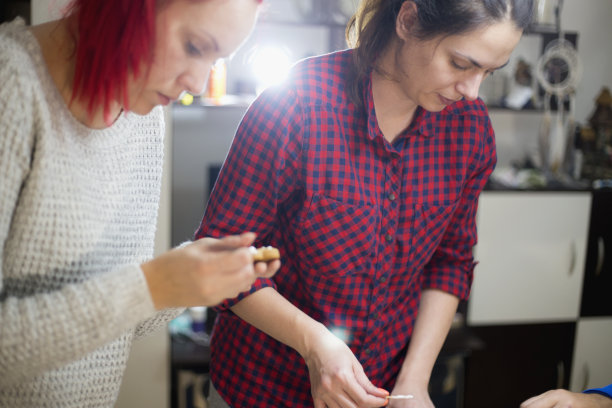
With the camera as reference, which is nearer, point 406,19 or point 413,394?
point 406,19

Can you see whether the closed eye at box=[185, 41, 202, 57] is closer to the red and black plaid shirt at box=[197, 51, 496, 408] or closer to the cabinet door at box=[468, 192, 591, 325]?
the red and black plaid shirt at box=[197, 51, 496, 408]

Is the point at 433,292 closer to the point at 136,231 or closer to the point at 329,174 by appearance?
the point at 329,174

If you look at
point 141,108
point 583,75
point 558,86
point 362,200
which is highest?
point 583,75

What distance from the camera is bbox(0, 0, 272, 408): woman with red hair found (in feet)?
2.42

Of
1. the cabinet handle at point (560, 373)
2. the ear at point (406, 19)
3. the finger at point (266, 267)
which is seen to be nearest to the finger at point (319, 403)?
the finger at point (266, 267)

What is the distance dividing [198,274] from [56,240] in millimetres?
225

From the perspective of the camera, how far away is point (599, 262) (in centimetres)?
276

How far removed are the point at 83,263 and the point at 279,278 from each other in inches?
16.8

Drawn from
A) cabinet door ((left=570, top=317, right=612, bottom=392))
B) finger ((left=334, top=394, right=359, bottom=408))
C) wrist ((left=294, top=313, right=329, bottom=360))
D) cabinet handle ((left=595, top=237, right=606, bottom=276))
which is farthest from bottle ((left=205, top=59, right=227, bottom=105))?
cabinet door ((left=570, top=317, right=612, bottom=392))

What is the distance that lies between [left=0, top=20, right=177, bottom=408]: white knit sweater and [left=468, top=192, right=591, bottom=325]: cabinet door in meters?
2.03

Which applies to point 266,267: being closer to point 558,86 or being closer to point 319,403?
point 319,403

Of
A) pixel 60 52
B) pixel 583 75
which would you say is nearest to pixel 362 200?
pixel 60 52

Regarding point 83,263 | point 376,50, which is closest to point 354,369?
point 83,263

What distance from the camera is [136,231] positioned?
1.00 m
